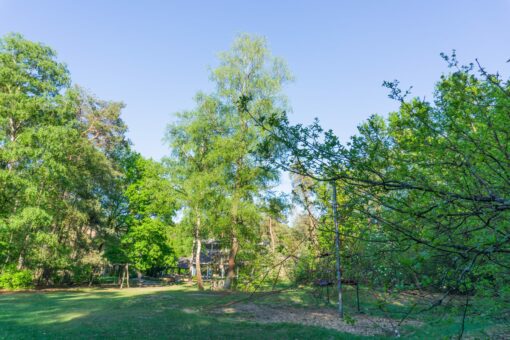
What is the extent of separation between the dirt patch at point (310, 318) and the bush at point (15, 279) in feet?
50.6

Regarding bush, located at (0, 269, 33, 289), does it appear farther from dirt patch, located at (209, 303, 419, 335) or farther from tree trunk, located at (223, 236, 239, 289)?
dirt patch, located at (209, 303, 419, 335)

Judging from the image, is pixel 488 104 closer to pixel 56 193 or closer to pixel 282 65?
pixel 282 65

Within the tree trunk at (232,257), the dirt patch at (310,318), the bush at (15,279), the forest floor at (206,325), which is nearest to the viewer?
the forest floor at (206,325)

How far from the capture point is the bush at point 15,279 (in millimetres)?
19891

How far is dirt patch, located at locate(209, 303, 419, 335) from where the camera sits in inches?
364

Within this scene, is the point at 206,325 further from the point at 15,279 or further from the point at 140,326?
the point at 15,279

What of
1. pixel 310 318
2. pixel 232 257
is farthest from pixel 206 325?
pixel 232 257

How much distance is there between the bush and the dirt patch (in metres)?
15.4

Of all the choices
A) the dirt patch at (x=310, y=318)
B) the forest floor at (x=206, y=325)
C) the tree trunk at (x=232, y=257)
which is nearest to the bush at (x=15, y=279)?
the forest floor at (x=206, y=325)

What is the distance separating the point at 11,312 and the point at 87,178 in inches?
632

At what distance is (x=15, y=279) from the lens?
66.2 ft

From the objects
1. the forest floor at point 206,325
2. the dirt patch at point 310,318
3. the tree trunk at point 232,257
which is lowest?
the dirt patch at point 310,318

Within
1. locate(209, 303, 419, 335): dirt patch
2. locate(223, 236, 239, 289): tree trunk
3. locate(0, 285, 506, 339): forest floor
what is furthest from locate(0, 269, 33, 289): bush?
locate(209, 303, 419, 335): dirt patch

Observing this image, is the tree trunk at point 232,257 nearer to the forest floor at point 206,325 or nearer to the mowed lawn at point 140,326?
the forest floor at point 206,325
